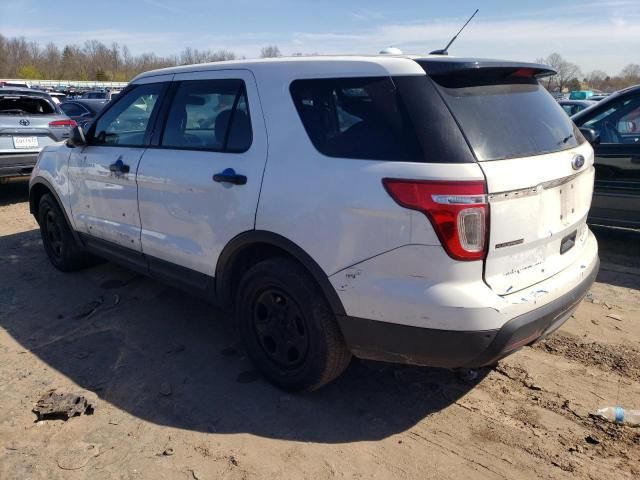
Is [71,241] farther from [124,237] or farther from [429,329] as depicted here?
[429,329]

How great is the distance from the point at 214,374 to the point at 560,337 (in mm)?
2397

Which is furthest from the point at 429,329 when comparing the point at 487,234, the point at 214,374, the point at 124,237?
the point at 124,237

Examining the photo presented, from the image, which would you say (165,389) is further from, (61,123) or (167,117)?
(61,123)

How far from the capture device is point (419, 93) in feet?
7.84

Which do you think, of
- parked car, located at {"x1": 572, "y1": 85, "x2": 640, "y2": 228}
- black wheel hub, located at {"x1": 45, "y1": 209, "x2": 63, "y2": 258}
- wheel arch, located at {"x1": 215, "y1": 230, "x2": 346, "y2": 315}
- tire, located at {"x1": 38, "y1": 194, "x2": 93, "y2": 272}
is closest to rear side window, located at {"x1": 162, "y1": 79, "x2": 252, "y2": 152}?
wheel arch, located at {"x1": 215, "y1": 230, "x2": 346, "y2": 315}

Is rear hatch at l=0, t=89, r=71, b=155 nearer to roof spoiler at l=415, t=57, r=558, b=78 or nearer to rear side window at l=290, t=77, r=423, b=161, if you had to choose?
rear side window at l=290, t=77, r=423, b=161

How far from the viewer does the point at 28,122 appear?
808cm

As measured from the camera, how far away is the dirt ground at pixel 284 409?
8.15ft

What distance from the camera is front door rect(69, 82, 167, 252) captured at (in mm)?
3807

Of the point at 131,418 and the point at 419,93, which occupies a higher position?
the point at 419,93

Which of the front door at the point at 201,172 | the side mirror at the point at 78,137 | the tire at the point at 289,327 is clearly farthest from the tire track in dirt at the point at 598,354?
the side mirror at the point at 78,137

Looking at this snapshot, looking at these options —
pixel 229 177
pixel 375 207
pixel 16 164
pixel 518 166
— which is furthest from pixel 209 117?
pixel 16 164

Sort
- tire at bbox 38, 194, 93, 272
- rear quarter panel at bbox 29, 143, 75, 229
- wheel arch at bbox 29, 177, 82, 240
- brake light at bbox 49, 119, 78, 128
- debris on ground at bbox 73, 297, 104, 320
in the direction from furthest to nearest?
brake light at bbox 49, 119, 78, 128 → tire at bbox 38, 194, 93, 272 → wheel arch at bbox 29, 177, 82, 240 → rear quarter panel at bbox 29, 143, 75, 229 → debris on ground at bbox 73, 297, 104, 320

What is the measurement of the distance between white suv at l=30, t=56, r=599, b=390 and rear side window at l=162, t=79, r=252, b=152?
0.04 ft
